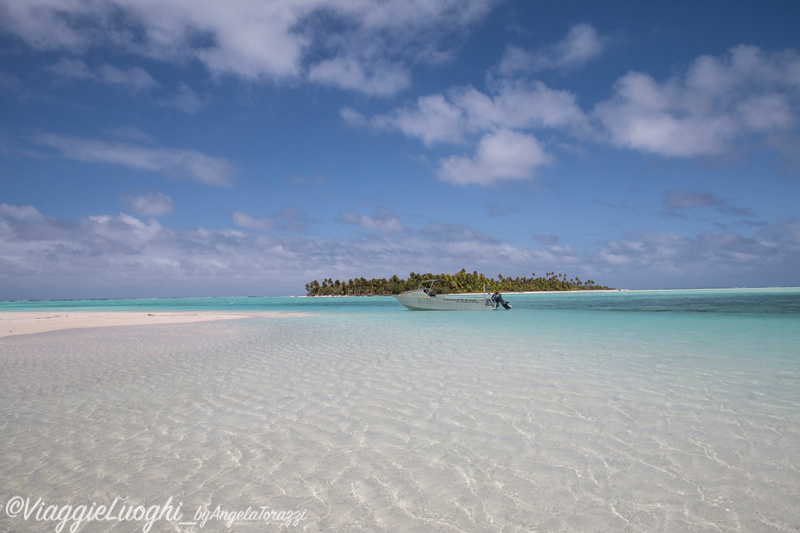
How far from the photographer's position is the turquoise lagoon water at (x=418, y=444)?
353 centimetres

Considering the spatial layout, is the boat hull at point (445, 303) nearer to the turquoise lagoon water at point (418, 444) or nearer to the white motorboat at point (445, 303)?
the white motorboat at point (445, 303)

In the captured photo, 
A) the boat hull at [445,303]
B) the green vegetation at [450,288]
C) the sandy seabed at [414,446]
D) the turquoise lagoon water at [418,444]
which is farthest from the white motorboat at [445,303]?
the green vegetation at [450,288]

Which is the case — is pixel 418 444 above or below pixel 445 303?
below

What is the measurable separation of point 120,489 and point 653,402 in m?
7.38

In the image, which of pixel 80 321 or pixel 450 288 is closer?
pixel 80 321

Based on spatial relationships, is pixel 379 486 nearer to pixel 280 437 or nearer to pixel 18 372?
pixel 280 437

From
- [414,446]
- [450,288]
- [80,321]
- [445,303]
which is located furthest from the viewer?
[450,288]

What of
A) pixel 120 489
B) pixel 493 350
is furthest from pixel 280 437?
pixel 493 350

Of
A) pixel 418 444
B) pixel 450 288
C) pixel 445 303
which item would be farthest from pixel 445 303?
pixel 450 288

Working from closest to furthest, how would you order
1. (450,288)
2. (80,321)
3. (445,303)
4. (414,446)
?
(414,446) < (80,321) < (445,303) < (450,288)

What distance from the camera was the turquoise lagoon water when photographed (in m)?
3.53

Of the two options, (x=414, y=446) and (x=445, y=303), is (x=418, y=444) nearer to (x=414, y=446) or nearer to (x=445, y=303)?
(x=414, y=446)

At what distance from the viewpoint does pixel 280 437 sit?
5.39 meters

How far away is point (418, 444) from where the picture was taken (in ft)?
16.7
